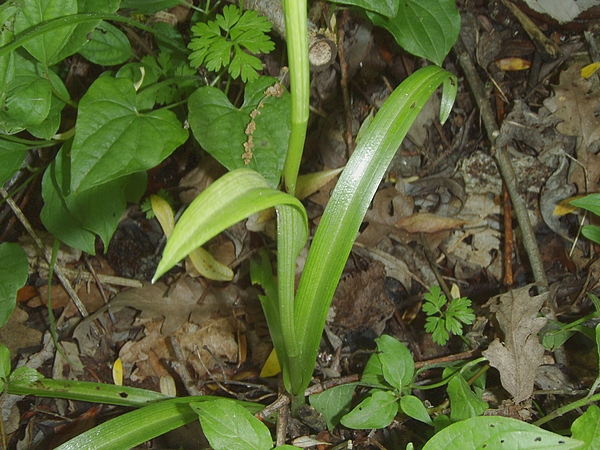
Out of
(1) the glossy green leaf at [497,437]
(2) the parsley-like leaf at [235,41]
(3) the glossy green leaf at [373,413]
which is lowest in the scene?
(3) the glossy green leaf at [373,413]

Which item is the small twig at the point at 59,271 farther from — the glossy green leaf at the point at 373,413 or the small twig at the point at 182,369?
the glossy green leaf at the point at 373,413

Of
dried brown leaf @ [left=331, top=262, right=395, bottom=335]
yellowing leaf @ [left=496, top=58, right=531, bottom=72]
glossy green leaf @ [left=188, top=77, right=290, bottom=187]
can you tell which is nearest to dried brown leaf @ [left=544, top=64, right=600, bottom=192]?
yellowing leaf @ [left=496, top=58, right=531, bottom=72]

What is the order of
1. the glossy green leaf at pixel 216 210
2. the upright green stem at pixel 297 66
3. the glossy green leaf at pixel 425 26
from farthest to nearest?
1. the glossy green leaf at pixel 425 26
2. the upright green stem at pixel 297 66
3. the glossy green leaf at pixel 216 210

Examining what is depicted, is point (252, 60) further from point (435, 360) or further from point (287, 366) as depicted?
point (435, 360)

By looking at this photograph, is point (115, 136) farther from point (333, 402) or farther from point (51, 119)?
point (333, 402)

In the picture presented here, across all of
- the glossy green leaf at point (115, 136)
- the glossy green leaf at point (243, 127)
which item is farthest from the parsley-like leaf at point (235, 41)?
the glossy green leaf at point (115, 136)

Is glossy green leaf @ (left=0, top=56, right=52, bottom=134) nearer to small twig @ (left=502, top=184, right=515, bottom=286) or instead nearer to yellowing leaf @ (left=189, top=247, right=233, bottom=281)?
yellowing leaf @ (left=189, top=247, right=233, bottom=281)

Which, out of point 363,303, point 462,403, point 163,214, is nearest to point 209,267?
point 163,214
